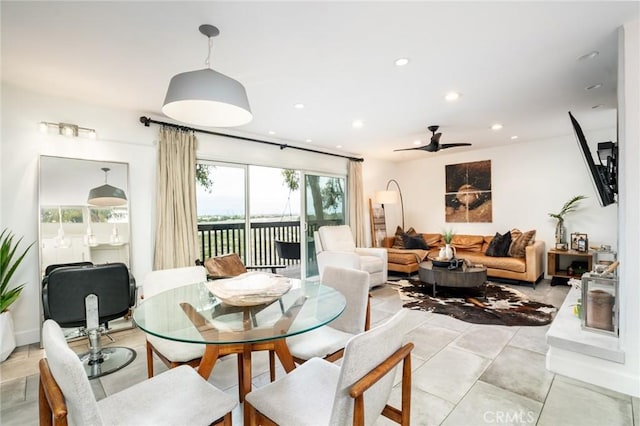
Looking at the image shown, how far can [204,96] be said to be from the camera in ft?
5.22

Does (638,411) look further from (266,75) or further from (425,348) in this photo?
(266,75)

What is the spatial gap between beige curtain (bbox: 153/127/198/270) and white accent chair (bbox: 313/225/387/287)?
2.02 metres

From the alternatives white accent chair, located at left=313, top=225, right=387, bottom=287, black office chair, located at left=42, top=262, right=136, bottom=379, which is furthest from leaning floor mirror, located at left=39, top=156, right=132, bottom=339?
white accent chair, located at left=313, top=225, right=387, bottom=287

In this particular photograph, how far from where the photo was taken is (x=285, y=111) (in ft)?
11.7

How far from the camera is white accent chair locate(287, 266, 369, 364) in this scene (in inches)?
72.0

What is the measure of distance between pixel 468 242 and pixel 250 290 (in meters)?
5.28

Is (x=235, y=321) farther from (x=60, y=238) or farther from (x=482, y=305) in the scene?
(x=482, y=305)

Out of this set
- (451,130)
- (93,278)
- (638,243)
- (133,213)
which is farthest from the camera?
(451,130)

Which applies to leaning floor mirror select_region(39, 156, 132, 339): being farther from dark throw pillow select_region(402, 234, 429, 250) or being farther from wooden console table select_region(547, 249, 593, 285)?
wooden console table select_region(547, 249, 593, 285)

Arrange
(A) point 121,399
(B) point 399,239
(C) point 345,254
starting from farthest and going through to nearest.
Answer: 1. (B) point 399,239
2. (C) point 345,254
3. (A) point 121,399

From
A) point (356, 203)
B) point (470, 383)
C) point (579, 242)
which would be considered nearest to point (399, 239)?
point (356, 203)

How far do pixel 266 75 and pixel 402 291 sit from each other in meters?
3.63

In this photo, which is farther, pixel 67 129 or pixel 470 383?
pixel 67 129

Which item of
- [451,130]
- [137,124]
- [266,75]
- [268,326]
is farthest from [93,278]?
[451,130]
